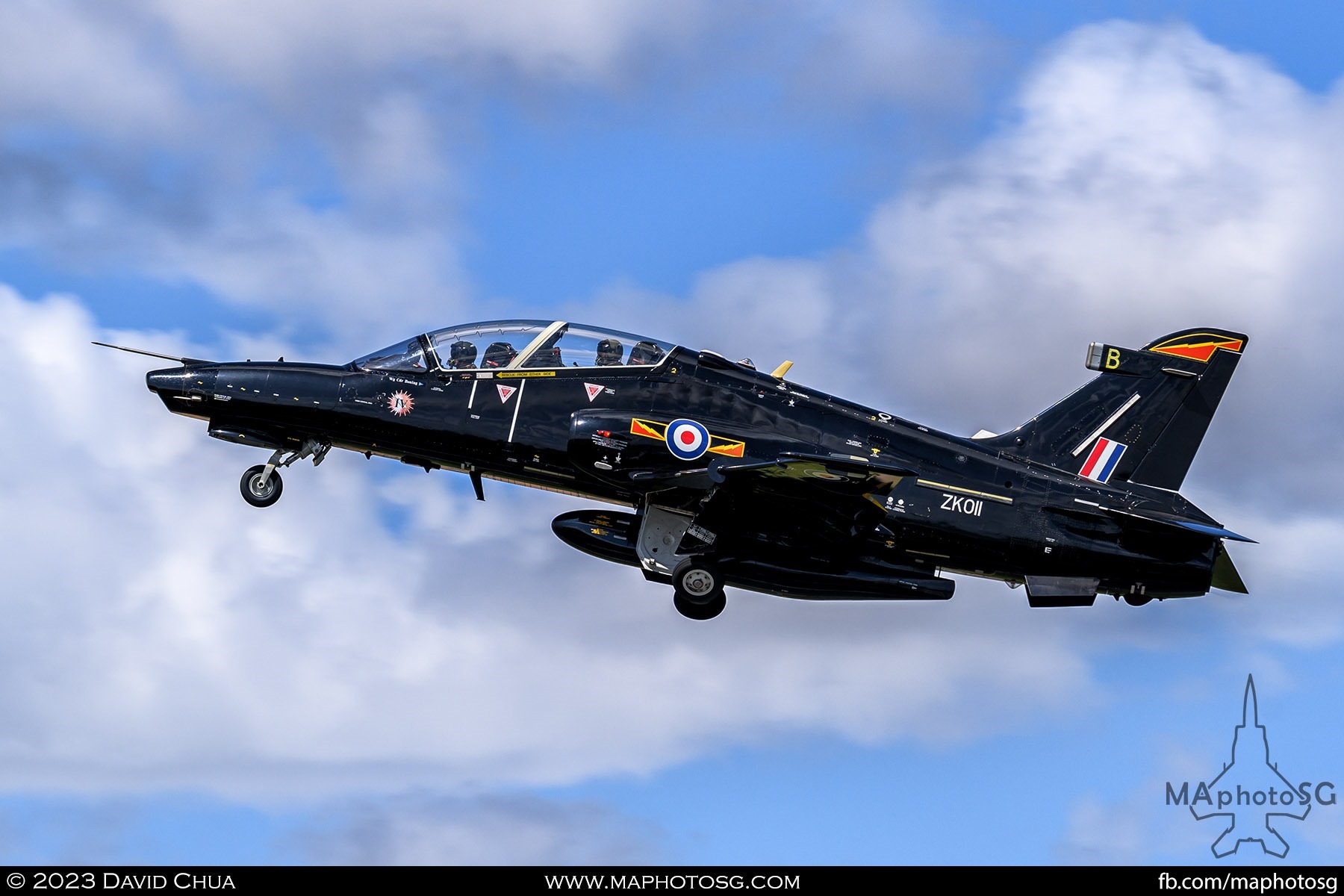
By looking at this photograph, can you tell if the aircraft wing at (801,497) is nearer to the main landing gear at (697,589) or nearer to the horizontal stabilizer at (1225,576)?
the main landing gear at (697,589)

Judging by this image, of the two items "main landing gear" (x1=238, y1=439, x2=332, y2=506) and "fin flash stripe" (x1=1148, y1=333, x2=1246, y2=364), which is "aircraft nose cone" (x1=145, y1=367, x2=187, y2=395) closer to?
"main landing gear" (x1=238, y1=439, x2=332, y2=506)

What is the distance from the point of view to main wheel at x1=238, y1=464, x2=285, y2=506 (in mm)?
26531

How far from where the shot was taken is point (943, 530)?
26703 mm

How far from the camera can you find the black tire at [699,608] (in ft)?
86.8

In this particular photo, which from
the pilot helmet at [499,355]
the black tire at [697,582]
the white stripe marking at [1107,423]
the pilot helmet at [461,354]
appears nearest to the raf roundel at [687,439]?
the black tire at [697,582]

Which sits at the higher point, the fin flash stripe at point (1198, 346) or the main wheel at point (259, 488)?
the fin flash stripe at point (1198, 346)

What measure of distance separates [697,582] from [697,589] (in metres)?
0.10

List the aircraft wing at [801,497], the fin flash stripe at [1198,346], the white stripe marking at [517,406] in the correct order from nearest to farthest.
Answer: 1. the aircraft wing at [801,497]
2. the white stripe marking at [517,406]
3. the fin flash stripe at [1198,346]

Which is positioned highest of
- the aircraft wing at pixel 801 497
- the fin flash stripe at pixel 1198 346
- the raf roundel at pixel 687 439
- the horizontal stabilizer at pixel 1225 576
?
the fin flash stripe at pixel 1198 346

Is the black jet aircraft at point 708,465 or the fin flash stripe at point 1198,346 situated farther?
the fin flash stripe at point 1198,346

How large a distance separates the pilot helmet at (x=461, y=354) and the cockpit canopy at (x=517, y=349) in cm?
1

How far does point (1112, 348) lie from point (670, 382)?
7791 millimetres
